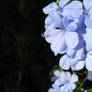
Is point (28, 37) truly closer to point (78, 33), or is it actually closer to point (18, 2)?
point (18, 2)

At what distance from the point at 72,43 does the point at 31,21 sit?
751 mm

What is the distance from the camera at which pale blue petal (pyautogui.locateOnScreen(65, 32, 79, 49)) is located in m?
0.73

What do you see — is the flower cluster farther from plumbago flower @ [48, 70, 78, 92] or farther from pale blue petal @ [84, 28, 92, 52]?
plumbago flower @ [48, 70, 78, 92]

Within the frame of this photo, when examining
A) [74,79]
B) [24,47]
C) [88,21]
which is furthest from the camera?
[24,47]

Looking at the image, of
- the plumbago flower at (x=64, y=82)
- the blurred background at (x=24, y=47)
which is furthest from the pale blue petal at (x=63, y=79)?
the blurred background at (x=24, y=47)

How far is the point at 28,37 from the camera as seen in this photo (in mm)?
1451

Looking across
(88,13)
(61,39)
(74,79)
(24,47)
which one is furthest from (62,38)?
(24,47)

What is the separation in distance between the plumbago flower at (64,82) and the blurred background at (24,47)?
260 millimetres

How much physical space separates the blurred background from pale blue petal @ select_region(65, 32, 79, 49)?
0.64m

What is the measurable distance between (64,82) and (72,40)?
0.42m

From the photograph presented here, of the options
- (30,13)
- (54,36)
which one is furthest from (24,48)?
(54,36)

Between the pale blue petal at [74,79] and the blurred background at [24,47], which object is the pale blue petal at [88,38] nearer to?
the pale blue petal at [74,79]

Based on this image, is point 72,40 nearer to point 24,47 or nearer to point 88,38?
point 88,38

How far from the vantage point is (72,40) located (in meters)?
0.74
